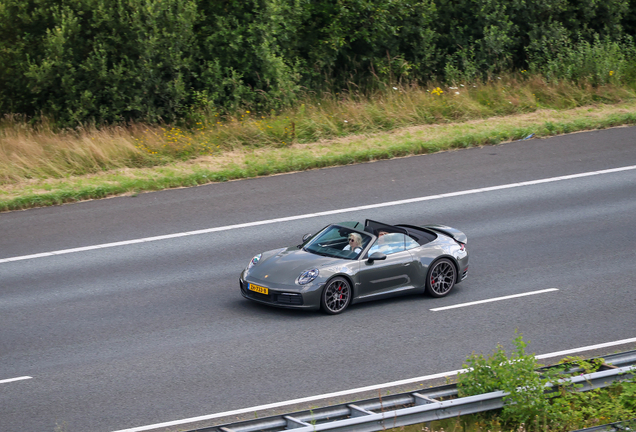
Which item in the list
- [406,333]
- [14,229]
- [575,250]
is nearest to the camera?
[406,333]

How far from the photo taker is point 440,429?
306 inches

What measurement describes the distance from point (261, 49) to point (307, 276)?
1274 centimetres

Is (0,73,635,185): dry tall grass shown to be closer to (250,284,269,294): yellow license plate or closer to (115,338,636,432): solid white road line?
(250,284,269,294): yellow license plate

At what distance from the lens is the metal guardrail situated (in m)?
7.30

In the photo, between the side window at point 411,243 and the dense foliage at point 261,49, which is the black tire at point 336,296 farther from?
the dense foliage at point 261,49

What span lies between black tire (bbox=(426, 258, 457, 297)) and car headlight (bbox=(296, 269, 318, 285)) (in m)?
1.91

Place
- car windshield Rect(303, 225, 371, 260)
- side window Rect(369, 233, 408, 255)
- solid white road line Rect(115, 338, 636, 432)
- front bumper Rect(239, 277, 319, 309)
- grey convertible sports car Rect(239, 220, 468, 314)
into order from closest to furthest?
solid white road line Rect(115, 338, 636, 432)
front bumper Rect(239, 277, 319, 309)
grey convertible sports car Rect(239, 220, 468, 314)
car windshield Rect(303, 225, 371, 260)
side window Rect(369, 233, 408, 255)

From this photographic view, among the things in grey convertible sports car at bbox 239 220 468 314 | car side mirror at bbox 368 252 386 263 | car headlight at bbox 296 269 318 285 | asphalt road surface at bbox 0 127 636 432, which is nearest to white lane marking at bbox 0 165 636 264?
asphalt road surface at bbox 0 127 636 432

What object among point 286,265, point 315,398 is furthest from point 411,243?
point 315,398

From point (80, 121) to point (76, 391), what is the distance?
1381cm

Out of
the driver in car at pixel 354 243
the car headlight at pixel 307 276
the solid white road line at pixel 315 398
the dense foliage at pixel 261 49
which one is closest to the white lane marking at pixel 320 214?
the driver in car at pixel 354 243

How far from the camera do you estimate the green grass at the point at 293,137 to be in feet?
58.6

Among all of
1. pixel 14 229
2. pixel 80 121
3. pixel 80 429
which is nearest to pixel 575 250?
pixel 80 429

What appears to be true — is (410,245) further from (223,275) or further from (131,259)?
(131,259)
